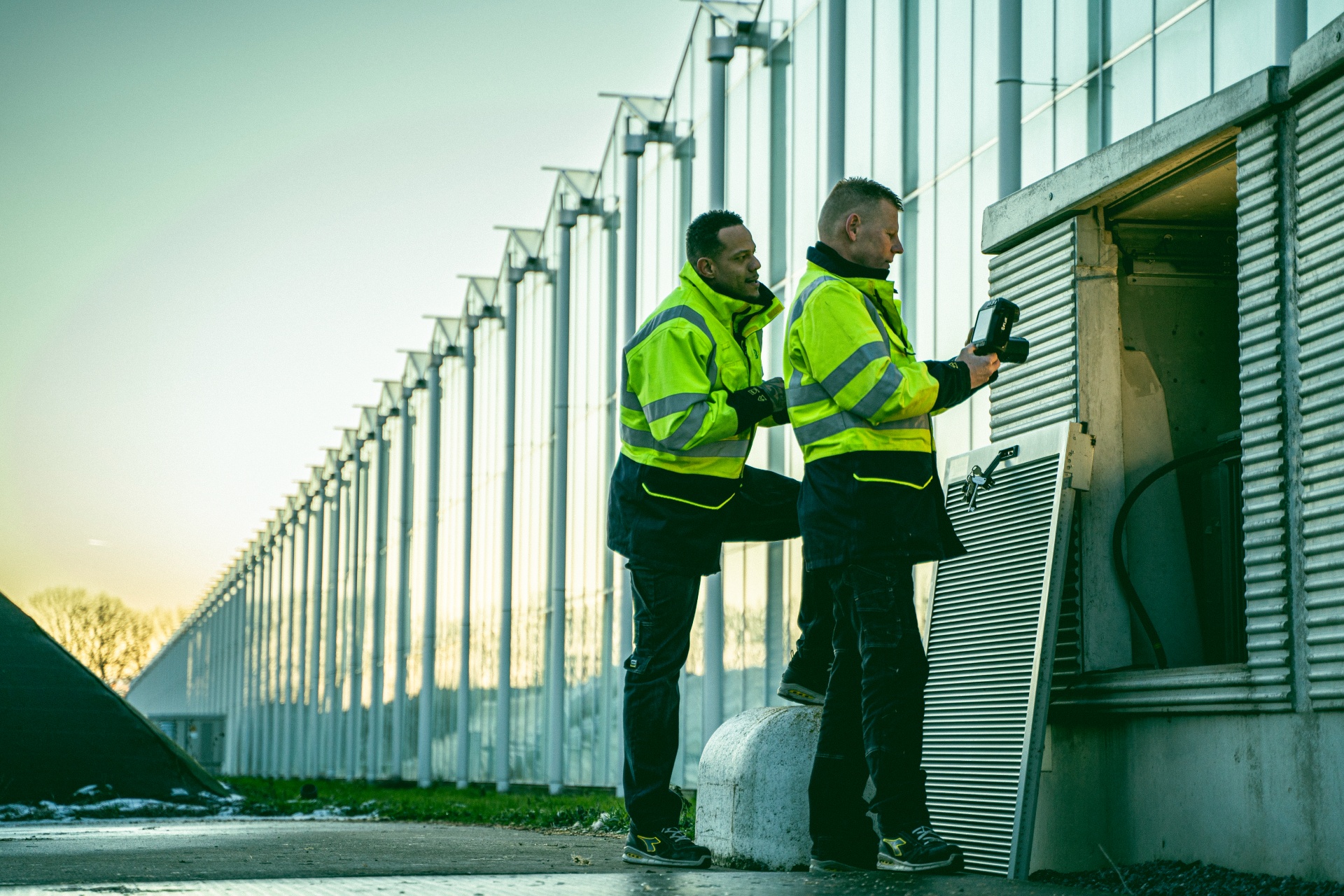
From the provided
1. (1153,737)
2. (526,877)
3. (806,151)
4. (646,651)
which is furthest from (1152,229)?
(806,151)

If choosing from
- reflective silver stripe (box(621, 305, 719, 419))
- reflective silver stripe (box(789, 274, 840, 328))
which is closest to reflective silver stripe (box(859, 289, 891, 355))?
reflective silver stripe (box(789, 274, 840, 328))

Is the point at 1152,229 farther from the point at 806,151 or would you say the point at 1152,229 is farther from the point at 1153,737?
the point at 806,151

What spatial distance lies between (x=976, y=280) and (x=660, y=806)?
28.3ft

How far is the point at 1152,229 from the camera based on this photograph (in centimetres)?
579

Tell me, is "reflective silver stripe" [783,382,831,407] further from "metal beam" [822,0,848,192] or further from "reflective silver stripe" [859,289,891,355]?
"metal beam" [822,0,848,192]

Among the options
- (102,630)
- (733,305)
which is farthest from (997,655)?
(102,630)

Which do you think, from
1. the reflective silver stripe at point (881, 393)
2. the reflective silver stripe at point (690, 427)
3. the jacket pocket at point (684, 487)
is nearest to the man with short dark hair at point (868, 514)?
the reflective silver stripe at point (881, 393)

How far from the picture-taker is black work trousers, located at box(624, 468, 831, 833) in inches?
211

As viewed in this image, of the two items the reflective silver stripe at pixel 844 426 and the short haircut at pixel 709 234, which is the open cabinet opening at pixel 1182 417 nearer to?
the reflective silver stripe at pixel 844 426

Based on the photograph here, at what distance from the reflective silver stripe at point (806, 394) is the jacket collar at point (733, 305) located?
1.48 ft

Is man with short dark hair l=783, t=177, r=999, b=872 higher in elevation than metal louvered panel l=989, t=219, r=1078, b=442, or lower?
lower

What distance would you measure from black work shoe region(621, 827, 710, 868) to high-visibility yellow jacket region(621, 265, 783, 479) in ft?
3.93

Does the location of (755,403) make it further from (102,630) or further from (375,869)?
(102,630)

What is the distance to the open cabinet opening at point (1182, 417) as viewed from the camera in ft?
18.5
